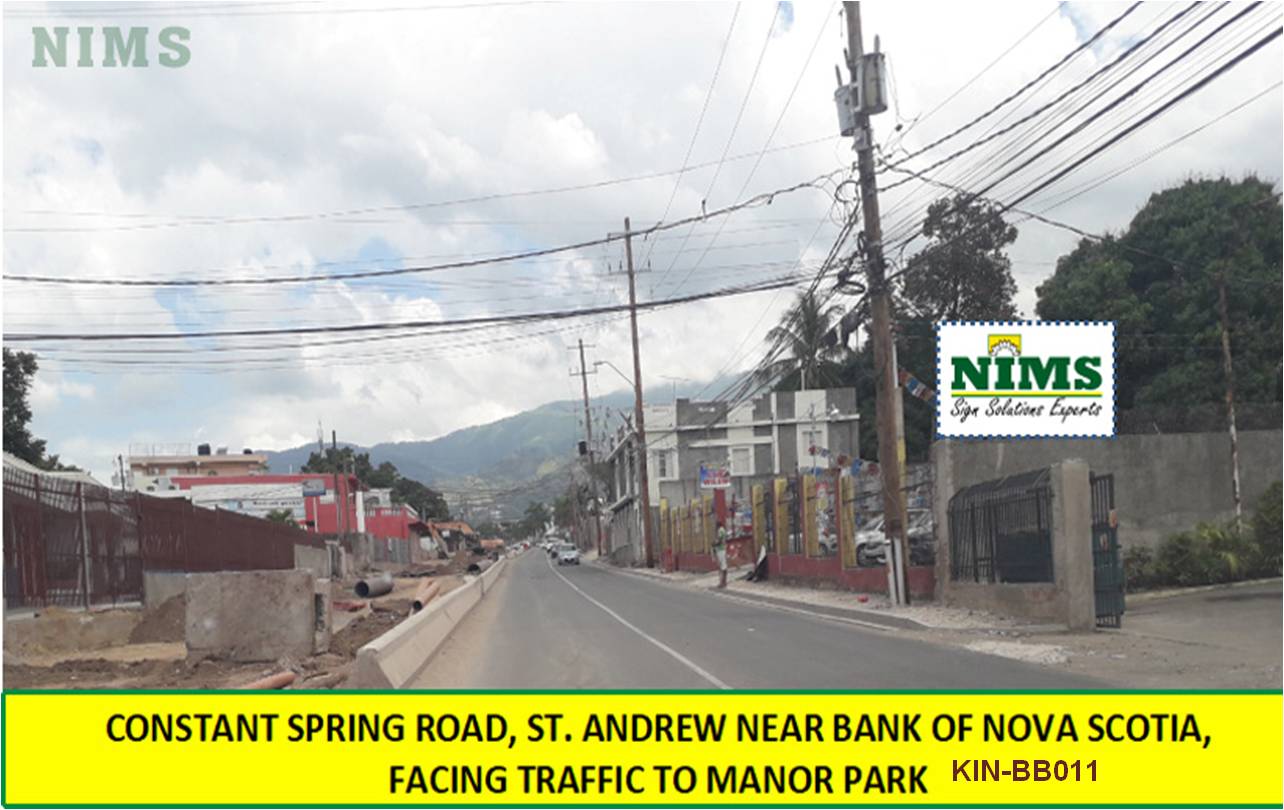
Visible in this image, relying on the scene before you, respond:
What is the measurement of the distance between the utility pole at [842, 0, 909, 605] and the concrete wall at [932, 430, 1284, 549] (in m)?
5.23

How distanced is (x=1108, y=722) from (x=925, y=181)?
44.2 feet

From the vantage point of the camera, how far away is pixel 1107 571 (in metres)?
17.0

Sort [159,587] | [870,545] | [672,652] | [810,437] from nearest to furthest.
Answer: [672,652], [159,587], [870,545], [810,437]

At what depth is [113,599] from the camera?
19562 millimetres

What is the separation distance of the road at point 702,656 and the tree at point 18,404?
83.6 feet

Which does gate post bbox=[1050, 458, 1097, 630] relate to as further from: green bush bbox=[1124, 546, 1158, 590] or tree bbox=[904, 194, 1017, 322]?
tree bbox=[904, 194, 1017, 322]

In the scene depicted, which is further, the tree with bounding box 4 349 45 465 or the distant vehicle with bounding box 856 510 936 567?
the tree with bounding box 4 349 45 465

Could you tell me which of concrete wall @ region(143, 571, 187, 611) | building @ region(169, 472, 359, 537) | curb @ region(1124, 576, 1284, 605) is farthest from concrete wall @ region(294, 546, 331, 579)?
curb @ region(1124, 576, 1284, 605)

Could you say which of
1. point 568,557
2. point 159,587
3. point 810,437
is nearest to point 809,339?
point 810,437

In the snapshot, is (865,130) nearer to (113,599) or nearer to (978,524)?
(978,524)

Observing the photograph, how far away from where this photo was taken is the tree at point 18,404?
4178cm

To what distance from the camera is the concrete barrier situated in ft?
35.2

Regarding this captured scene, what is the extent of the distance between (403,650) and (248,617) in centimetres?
390

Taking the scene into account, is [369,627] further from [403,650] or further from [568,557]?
[568,557]
